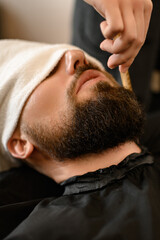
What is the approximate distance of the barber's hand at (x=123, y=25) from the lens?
511 mm

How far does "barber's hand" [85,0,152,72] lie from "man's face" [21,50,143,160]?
17 cm

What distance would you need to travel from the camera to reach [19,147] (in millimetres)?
861

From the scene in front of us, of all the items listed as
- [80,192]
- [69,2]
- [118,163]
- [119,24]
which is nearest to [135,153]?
[118,163]

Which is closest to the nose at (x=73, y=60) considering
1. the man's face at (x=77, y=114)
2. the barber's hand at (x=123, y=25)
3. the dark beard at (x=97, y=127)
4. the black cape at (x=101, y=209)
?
the man's face at (x=77, y=114)

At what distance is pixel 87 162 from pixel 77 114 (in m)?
0.17

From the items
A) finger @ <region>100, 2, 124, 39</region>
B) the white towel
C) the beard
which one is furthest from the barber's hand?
the white towel

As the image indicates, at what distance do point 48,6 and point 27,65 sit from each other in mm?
1228

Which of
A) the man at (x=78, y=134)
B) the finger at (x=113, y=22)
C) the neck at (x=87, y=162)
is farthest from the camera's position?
the neck at (x=87, y=162)

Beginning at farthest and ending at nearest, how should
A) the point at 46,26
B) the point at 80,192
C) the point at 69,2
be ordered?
the point at 46,26, the point at 69,2, the point at 80,192

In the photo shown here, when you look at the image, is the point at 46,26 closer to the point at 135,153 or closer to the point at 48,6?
the point at 48,6

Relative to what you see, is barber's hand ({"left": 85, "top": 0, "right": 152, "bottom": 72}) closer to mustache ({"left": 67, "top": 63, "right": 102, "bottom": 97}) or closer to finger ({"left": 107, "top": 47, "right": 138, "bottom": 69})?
finger ({"left": 107, "top": 47, "right": 138, "bottom": 69})

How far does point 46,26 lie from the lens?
1.92 metres

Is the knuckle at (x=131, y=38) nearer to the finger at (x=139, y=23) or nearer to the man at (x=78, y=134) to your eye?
the finger at (x=139, y=23)

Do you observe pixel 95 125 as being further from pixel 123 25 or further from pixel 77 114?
pixel 123 25
